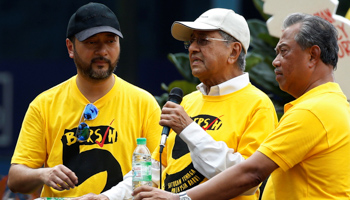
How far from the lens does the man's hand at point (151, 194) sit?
3.49 meters

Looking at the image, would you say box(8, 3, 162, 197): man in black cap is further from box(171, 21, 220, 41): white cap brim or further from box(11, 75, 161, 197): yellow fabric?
box(171, 21, 220, 41): white cap brim

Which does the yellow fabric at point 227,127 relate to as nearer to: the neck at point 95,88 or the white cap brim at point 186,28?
the white cap brim at point 186,28

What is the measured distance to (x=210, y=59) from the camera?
411 centimetres

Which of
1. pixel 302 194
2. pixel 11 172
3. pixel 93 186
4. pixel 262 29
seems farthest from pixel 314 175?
pixel 262 29

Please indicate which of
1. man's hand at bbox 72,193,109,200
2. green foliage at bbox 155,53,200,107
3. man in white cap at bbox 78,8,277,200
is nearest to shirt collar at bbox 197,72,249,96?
man in white cap at bbox 78,8,277,200

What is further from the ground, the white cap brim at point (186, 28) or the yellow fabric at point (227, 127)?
the white cap brim at point (186, 28)

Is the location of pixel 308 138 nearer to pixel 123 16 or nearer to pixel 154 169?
pixel 154 169

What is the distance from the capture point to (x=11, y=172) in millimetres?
4547

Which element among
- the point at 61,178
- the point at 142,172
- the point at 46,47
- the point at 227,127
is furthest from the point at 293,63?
the point at 46,47

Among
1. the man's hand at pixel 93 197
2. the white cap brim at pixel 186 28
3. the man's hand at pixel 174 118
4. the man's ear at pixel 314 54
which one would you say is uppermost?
the white cap brim at pixel 186 28

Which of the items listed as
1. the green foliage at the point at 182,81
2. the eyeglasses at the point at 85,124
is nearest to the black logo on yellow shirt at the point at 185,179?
the eyeglasses at the point at 85,124

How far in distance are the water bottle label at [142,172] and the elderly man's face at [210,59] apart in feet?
2.40

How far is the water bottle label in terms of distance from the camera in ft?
12.1

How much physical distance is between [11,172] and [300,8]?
94.0 inches
